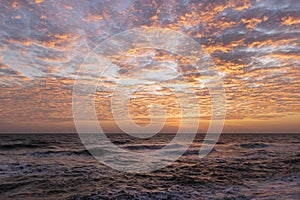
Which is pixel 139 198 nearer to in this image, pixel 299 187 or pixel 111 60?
pixel 299 187

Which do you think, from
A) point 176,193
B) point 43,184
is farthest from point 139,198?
point 43,184

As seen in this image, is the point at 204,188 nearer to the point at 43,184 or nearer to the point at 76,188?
the point at 76,188

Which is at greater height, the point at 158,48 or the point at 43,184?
the point at 158,48

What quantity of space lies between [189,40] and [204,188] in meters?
11.0

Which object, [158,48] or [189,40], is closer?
[189,40]

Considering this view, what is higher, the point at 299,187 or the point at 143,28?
the point at 143,28

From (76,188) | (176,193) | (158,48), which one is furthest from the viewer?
(158,48)

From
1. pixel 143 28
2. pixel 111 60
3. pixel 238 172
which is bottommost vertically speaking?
pixel 238 172

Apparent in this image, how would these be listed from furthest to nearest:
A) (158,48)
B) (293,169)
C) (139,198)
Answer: (158,48) → (293,169) → (139,198)

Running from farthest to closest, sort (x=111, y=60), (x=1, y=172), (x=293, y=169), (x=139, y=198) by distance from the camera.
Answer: (x=111, y=60) → (x=293, y=169) → (x=1, y=172) → (x=139, y=198)

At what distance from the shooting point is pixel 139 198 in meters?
9.22

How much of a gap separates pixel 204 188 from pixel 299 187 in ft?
15.9

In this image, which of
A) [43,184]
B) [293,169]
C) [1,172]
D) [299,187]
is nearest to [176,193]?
[299,187]

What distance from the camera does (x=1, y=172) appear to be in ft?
46.4
